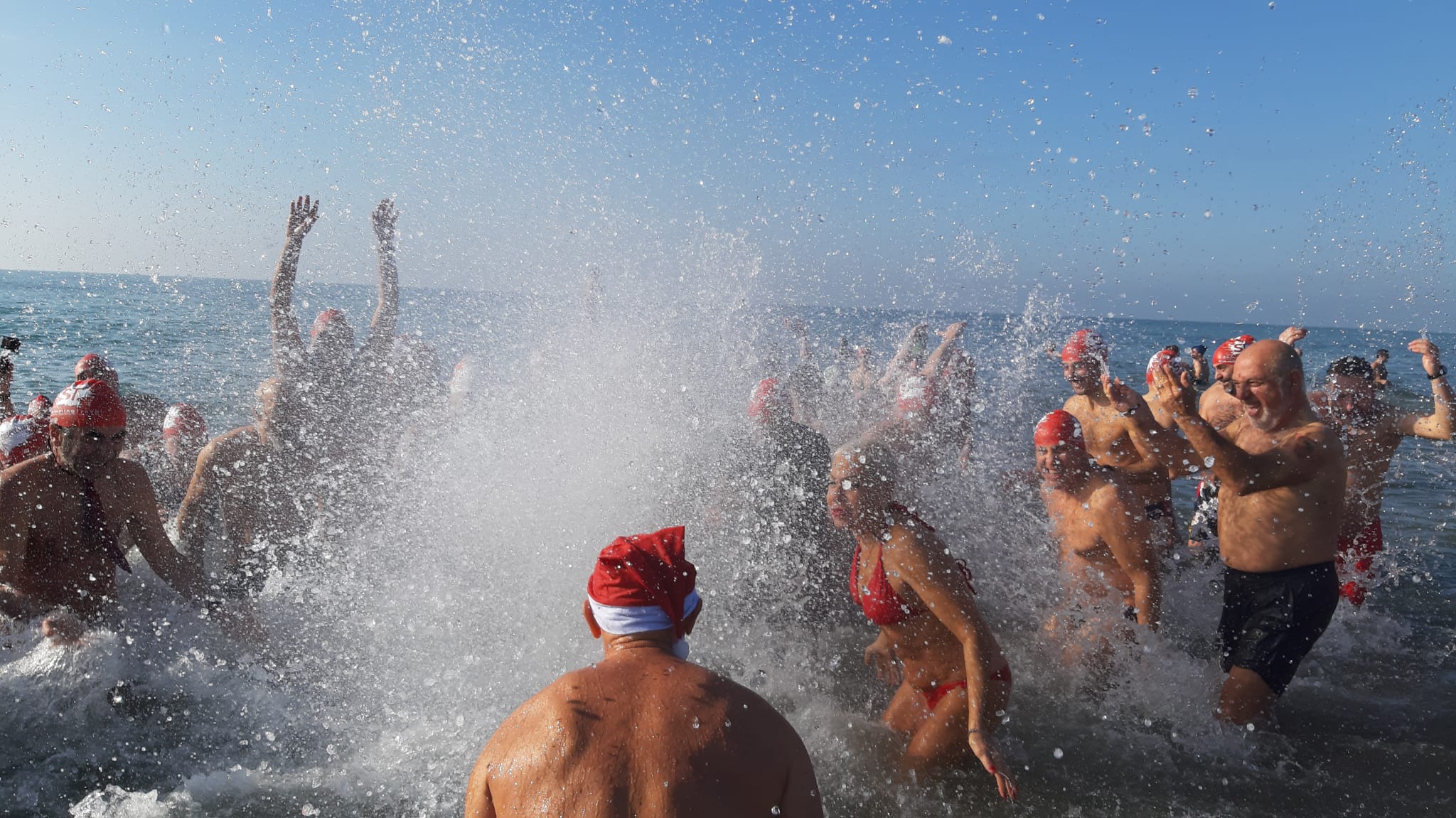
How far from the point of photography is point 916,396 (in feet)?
26.6

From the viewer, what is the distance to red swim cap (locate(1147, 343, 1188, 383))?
146 inches

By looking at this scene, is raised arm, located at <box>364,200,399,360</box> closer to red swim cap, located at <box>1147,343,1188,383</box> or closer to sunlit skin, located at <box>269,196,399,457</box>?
sunlit skin, located at <box>269,196,399,457</box>

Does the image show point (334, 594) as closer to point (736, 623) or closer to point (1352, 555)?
point (736, 623)

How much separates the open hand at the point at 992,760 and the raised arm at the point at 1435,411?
4.95 m

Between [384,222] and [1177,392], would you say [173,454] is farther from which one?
[1177,392]

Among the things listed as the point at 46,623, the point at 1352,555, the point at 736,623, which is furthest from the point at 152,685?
the point at 1352,555

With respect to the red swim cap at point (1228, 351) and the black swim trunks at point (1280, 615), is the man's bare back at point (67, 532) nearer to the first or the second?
the black swim trunks at point (1280, 615)

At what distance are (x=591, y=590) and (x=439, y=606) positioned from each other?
144 inches

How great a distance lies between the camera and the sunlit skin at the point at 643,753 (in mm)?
1792

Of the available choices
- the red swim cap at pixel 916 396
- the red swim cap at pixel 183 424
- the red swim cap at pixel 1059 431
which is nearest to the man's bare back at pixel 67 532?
the red swim cap at pixel 183 424

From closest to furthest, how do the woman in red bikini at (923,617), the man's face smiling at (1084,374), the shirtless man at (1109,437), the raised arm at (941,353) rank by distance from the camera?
the woman in red bikini at (923,617), the shirtless man at (1109,437), the man's face smiling at (1084,374), the raised arm at (941,353)

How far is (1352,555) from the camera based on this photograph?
6.04 metres

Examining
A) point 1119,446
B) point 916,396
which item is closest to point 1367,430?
point 1119,446

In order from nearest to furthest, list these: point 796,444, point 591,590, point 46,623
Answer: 1. point 591,590
2. point 46,623
3. point 796,444
